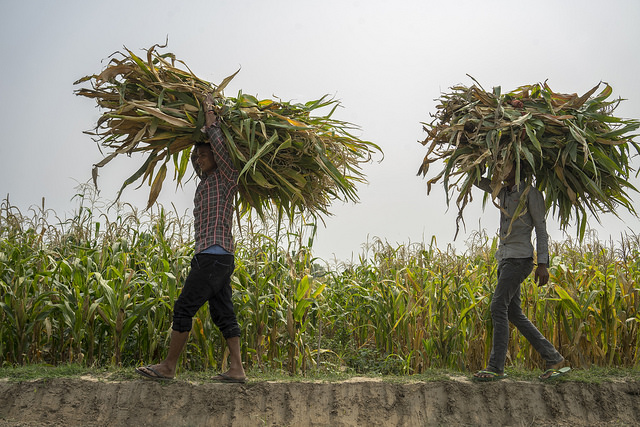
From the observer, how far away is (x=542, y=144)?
4.02 metres

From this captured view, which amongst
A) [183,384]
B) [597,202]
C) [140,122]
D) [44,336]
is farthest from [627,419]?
[44,336]

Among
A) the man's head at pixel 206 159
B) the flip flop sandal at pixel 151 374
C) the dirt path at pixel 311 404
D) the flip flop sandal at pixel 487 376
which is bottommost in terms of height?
the dirt path at pixel 311 404

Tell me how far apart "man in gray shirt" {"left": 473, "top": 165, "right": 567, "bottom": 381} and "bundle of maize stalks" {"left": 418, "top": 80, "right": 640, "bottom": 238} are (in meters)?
0.11

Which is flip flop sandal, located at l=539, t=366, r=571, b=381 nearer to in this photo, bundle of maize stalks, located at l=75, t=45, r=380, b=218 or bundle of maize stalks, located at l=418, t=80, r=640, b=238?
bundle of maize stalks, located at l=418, t=80, r=640, b=238

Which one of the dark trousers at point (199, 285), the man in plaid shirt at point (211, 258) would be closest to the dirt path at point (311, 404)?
the man in plaid shirt at point (211, 258)

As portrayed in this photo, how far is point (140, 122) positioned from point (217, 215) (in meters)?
0.87

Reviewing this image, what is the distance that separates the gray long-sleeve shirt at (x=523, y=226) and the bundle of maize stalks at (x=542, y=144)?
103 mm

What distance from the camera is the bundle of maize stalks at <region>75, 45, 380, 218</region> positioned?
12.1 feet

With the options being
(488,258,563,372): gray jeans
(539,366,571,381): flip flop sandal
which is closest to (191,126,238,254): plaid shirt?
(488,258,563,372): gray jeans

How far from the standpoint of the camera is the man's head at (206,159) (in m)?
3.75

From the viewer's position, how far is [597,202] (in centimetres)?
425

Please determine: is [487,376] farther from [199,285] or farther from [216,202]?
[216,202]

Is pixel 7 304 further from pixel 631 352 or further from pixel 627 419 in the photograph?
pixel 631 352

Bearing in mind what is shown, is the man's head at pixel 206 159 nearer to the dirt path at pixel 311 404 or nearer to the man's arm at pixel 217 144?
the man's arm at pixel 217 144
